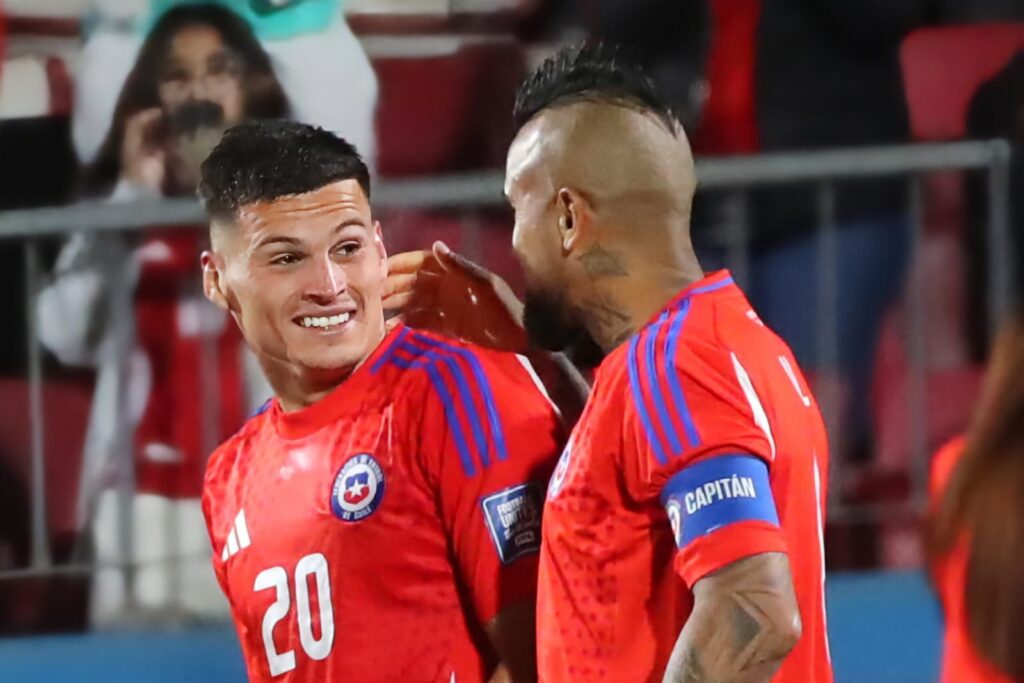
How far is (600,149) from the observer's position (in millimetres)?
2197

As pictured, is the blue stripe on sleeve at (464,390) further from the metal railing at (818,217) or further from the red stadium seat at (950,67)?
the red stadium seat at (950,67)

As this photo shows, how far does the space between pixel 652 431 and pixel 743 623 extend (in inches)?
9.5

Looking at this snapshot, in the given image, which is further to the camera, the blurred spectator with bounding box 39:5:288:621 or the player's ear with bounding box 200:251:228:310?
the blurred spectator with bounding box 39:5:288:621

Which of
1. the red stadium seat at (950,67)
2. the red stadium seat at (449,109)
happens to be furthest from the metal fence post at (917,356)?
the red stadium seat at (449,109)

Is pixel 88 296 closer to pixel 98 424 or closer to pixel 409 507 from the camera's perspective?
pixel 98 424

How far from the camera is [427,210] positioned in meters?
4.26

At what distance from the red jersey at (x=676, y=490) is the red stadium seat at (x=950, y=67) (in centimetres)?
232

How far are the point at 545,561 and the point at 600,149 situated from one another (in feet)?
1.71

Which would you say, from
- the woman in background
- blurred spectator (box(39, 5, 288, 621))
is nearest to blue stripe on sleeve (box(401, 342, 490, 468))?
the woman in background

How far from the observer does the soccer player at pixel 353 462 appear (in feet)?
7.83

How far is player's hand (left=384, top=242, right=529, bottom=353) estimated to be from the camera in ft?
8.47

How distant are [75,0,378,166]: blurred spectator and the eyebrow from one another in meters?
1.78

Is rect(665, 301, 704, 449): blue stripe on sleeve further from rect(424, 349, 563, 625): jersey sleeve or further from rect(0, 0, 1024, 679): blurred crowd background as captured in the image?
rect(0, 0, 1024, 679): blurred crowd background

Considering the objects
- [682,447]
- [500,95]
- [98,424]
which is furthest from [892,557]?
[682,447]
